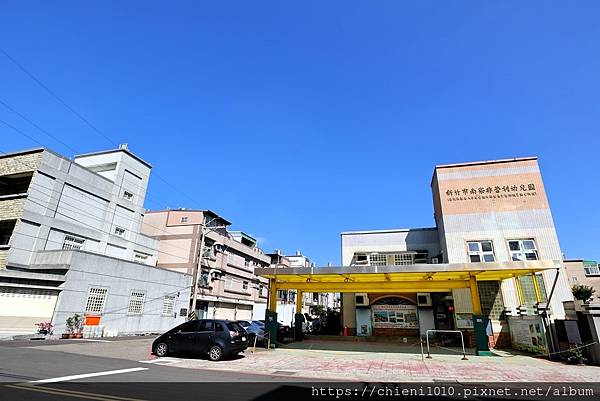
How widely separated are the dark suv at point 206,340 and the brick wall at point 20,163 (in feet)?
59.8

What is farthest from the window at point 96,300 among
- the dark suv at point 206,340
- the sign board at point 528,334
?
the sign board at point 528,334

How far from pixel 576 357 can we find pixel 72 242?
31300 millimetres

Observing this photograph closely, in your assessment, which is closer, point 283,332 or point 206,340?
point 206,340

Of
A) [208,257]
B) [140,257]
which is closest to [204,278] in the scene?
[208,257]

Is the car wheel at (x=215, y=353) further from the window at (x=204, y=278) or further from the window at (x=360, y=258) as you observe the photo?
the window at (x=204, y=278)

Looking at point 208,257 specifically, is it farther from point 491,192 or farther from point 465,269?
point 465,269

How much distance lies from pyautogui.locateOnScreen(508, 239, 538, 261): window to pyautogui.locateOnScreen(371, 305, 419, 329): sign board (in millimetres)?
7755

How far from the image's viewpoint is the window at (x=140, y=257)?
32.5 meters

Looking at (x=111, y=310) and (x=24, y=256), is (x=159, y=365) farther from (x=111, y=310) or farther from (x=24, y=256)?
(x=24, y=256)

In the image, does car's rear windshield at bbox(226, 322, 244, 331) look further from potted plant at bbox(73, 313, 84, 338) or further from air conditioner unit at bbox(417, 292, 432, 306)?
air conditioner unit at bbox(417, 292, 432, 306)

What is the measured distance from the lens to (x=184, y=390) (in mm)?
7051

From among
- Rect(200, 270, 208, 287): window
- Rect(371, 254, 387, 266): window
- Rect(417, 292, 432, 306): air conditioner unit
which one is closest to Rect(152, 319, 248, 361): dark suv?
Rect(417, 292, 432, 306): air conditioner unit

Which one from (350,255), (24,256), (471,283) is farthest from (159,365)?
(350,255)

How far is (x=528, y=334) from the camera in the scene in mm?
16891
